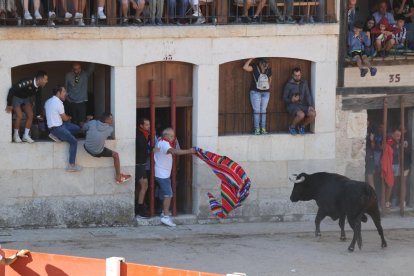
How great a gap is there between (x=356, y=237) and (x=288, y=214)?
265cm

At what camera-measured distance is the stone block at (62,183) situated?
71.7 feet

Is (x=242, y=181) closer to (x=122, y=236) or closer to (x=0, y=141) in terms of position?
(x=122, y=236)

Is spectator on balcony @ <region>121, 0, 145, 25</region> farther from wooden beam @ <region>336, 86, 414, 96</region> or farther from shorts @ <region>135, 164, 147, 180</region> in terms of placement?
wooden beam @ <region>336, 86, 414, 96</region>

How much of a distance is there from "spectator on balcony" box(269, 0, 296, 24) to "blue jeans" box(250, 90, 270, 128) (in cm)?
133

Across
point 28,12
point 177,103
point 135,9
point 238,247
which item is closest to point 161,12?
point 135,9

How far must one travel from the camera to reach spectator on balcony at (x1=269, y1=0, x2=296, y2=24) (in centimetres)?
2319

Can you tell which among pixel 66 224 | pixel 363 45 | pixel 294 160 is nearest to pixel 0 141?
pixel 66 224

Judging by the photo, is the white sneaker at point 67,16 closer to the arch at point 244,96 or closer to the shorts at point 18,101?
the shorts at point 18,101

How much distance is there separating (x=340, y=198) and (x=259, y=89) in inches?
110

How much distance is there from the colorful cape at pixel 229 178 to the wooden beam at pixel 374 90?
2614 mm

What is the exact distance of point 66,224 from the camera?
22.2 meters

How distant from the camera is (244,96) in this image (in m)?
23.4

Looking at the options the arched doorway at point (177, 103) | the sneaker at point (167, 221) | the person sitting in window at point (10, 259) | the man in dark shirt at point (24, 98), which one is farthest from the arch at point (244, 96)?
the person sitting in window at point (10, 259)

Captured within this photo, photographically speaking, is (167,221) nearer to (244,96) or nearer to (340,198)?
(244,96)
